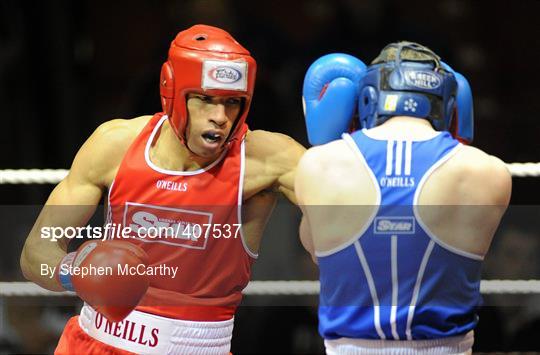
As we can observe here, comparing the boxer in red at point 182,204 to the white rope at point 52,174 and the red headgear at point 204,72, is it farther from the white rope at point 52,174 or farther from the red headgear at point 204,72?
the white rope at point 52,174

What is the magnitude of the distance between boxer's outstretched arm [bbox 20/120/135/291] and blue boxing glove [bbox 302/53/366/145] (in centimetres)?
48

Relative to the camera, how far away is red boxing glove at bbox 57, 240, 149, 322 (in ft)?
8.77

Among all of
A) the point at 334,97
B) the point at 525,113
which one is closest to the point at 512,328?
the point at 525,113

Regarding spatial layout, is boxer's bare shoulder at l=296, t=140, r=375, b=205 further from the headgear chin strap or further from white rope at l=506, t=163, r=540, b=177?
white rope at l=506, t=163, r=540, b=177

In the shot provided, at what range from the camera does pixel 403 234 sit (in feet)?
7.70

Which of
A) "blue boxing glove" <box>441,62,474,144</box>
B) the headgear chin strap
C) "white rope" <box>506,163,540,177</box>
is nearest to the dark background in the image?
"white rope" <box>506,163,540,177</box>

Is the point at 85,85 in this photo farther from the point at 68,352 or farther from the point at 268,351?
the point at 68,352

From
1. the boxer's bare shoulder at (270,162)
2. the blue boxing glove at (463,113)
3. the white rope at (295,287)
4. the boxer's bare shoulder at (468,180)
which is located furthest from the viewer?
the white rope at (295,287)

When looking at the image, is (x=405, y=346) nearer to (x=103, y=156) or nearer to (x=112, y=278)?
(x=112, y=278)

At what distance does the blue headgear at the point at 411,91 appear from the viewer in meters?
2.43

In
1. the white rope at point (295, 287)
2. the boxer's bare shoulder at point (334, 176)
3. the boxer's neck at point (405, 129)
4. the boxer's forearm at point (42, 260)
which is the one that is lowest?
the white rope at point (295, 287)

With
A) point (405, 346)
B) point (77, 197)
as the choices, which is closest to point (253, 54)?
point (77, 197)

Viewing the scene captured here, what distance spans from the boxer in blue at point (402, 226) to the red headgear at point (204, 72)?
1.32 ft

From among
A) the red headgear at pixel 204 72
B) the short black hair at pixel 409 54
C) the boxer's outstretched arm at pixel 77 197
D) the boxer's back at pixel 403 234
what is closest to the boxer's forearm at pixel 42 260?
the boxer's outstretched arm at pixel 77 197
